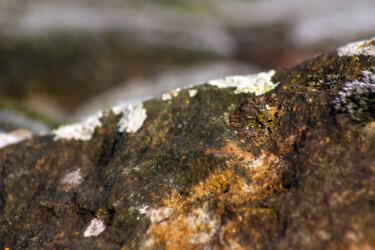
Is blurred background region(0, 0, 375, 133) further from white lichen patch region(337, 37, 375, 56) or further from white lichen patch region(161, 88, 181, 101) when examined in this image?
white lichen patch region(337, 37, 375, 56)

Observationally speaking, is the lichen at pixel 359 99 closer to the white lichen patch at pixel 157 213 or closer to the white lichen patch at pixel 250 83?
the white lichen patch at pixel 250 83

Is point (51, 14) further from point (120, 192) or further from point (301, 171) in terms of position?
point (301, 171)

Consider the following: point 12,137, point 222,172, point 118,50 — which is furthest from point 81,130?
point 118,50

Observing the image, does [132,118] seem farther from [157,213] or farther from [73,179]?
[157,213]

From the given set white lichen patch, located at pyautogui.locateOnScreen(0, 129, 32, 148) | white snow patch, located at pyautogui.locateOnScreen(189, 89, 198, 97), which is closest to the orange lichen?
white snow patch, located at pyautogui.locateOnScreen(189, 89, 198, 97)

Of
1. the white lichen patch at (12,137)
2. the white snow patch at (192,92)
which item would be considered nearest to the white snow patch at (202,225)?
the white snow patch at (192,92)

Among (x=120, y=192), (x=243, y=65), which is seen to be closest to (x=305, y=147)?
(x=120, y=192)
